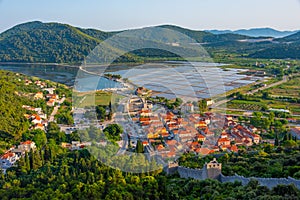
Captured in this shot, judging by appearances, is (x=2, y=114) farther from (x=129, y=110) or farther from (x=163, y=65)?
(x=163, y=65)

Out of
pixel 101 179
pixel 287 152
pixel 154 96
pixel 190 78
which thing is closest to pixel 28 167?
pixel 101 179

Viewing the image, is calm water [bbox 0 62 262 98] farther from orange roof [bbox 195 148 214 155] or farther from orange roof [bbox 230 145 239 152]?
orange roof [bbox 195 148 214 155]

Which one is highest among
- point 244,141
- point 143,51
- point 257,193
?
point 143,51

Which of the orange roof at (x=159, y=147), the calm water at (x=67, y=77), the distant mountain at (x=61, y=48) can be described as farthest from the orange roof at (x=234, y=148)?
the distant mountain at (x=61, y=48)

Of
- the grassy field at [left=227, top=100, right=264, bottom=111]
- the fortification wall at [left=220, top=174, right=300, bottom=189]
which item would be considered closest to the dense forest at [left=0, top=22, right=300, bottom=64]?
the grassy field at [left=227, top=100, right=264, bottom=111]

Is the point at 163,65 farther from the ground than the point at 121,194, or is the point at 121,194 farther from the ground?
the point at 163,65

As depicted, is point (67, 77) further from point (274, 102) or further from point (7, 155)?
point (7, 155)

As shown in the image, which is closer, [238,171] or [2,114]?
[238,171]

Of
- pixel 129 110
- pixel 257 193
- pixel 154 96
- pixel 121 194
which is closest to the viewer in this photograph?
pixel 257 193
